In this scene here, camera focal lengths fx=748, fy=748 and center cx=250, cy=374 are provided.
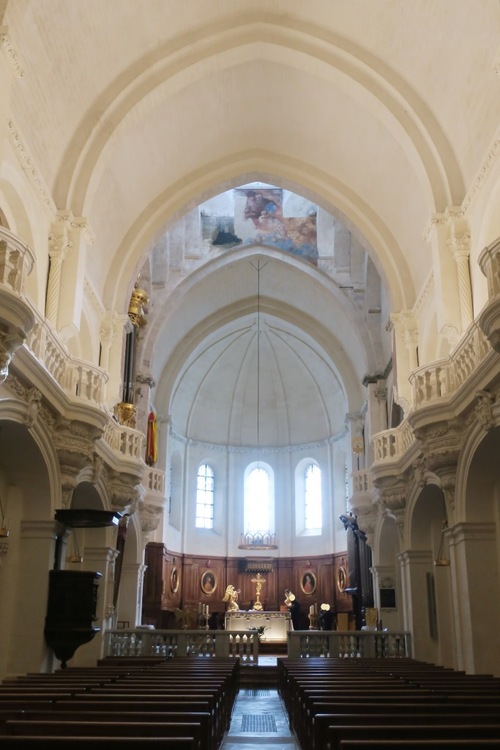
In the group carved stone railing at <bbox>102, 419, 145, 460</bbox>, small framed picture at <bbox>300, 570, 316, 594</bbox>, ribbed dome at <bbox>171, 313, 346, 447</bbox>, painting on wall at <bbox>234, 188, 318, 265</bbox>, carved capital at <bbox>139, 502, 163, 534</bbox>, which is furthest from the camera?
ribbed dome at <bbox>171, 313, 346, 447</bbox>

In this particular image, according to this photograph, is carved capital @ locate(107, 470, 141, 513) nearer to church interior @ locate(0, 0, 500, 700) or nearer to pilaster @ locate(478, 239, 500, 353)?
church interior @ locate(0, 0, 500, 700)

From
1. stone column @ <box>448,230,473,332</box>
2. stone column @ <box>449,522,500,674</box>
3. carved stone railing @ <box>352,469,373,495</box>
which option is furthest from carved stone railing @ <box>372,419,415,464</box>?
carved stone railing @ <box>352,469,373,495</box>

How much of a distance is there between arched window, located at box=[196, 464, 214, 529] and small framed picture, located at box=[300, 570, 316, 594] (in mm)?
4446

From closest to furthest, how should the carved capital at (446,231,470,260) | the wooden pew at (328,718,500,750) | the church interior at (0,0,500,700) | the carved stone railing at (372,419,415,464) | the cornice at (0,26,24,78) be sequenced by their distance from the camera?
the wooden pew at (328,718,500,750)
the cornice at (0,26,24,78)
the church interior at (0,0,500,700)
the carved capital at (446,231,470,260)
the carved stone railing at (372,419,415,464)

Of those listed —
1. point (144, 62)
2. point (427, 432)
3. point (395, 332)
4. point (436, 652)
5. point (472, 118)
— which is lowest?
point (436, 652)

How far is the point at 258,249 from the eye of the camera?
82.8ft

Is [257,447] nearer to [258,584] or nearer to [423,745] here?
[258,584]

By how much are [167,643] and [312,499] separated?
605 inches

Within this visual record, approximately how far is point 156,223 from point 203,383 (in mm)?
14109

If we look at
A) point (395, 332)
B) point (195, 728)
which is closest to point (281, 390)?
point (395, 332)

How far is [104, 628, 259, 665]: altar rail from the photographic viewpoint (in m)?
17.0

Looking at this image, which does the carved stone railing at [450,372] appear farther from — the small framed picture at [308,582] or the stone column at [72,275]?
the small framed picture at [308,582]

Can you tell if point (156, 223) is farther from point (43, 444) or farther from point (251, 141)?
point (43, 444)

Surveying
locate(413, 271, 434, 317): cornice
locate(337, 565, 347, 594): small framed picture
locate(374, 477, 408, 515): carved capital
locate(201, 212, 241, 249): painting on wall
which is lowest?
locate(337, 565, 347, 594): small framed picture
